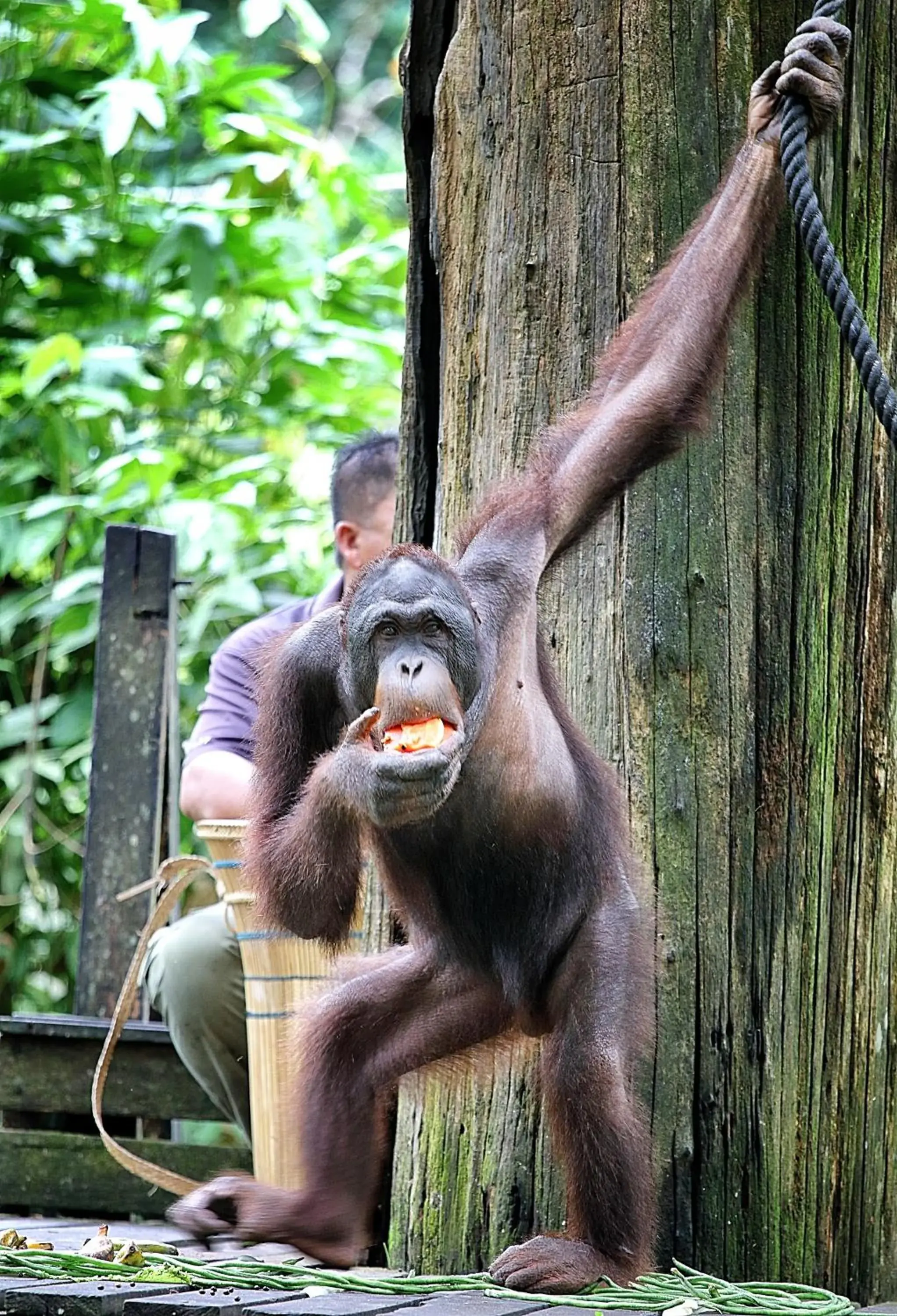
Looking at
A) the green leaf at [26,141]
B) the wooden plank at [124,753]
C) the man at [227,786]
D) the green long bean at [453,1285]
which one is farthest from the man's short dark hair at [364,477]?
the green long bean at [453,1285]

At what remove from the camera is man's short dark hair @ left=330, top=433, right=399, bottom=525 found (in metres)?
4.56

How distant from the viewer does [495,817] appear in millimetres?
2426

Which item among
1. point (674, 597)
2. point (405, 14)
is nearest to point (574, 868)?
point (674, 597)

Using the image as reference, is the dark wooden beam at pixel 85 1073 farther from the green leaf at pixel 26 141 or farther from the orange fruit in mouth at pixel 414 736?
the green leaf at pixel 26 141

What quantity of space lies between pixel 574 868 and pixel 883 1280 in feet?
2.56

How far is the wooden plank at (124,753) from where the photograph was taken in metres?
4.28

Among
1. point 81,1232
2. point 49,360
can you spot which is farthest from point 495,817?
point 49,360

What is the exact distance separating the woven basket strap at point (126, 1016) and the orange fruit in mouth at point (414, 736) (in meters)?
1.37

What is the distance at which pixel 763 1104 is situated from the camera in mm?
2439

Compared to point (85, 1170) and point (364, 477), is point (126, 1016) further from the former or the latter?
point (364, 477)

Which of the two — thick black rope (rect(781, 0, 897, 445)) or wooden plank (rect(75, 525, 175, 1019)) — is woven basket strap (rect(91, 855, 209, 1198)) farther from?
thick black rope (rect(781, 0, 897, 445))

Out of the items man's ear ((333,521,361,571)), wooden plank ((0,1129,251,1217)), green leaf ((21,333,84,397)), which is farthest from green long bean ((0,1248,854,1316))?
green leaf ((21,333,84,397))

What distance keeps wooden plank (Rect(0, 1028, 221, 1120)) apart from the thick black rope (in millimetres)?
2675

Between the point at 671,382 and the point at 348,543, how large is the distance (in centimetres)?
219
